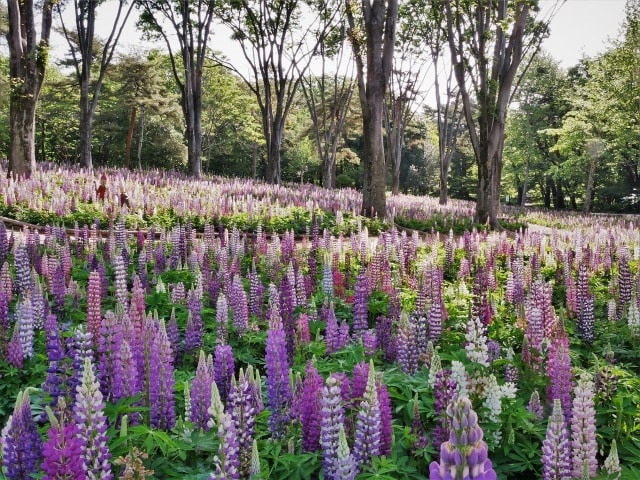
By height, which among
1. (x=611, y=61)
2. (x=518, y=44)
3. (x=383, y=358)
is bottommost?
(x=383, y=358)

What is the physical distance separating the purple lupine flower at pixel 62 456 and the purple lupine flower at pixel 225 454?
0.51 meters

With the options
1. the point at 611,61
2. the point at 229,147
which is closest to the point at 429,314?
the point at 611,61

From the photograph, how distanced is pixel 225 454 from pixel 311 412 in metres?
0.74

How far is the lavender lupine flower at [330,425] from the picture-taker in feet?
8.29

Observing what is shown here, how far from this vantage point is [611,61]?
33625 millimetres

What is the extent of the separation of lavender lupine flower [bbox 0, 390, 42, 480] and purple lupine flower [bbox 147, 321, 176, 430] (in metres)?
0.73

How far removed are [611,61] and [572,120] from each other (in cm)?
565

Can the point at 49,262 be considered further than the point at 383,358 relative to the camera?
Yes

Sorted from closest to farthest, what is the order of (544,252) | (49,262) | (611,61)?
(49,262) → (544,252) → (611,61)

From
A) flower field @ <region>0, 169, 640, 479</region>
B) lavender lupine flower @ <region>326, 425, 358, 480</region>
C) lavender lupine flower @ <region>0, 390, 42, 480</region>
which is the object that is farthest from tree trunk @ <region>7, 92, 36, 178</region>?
lavender lupine flower @ <region>326, 425, 358, 480</region>

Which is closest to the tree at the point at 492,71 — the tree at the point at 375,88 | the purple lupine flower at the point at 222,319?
the tree at the point at 375,88

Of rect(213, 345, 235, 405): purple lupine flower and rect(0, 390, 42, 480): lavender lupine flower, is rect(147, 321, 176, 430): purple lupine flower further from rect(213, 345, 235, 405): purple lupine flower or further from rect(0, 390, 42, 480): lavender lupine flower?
rect(0, 390, 42, 480): lavender lupine flower

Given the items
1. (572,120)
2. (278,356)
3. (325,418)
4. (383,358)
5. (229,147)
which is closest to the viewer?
(325,418)

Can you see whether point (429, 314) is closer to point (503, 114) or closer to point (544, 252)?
point (544, 252)
